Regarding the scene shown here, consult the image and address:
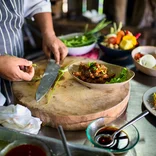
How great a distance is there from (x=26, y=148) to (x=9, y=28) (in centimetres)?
73

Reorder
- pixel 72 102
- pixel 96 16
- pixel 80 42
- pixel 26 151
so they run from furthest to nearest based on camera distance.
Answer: pixel 96 16
pixel 80 42
pixel 72 102
pixel 26 151

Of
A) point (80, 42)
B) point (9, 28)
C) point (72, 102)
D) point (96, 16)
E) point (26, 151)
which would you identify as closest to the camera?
point (26, 151)

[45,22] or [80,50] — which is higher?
[45,22]

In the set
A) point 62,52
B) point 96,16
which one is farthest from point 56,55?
point 96,16

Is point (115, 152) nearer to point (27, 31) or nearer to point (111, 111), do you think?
point (111, 111)

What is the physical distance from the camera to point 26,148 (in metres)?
0.89

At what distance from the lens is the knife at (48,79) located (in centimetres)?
117

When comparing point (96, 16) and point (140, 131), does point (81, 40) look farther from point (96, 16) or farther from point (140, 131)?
point (96, 16)

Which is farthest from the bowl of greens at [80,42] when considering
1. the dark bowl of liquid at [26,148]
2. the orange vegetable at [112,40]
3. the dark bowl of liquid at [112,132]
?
the dark bowl of liquid at [26,148]

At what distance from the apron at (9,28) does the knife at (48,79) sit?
0.22 m

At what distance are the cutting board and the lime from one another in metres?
0.25

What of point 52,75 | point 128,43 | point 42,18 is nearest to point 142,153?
point 52,75

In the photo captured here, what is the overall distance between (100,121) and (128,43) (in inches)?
26.9

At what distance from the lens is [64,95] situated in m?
1.18
